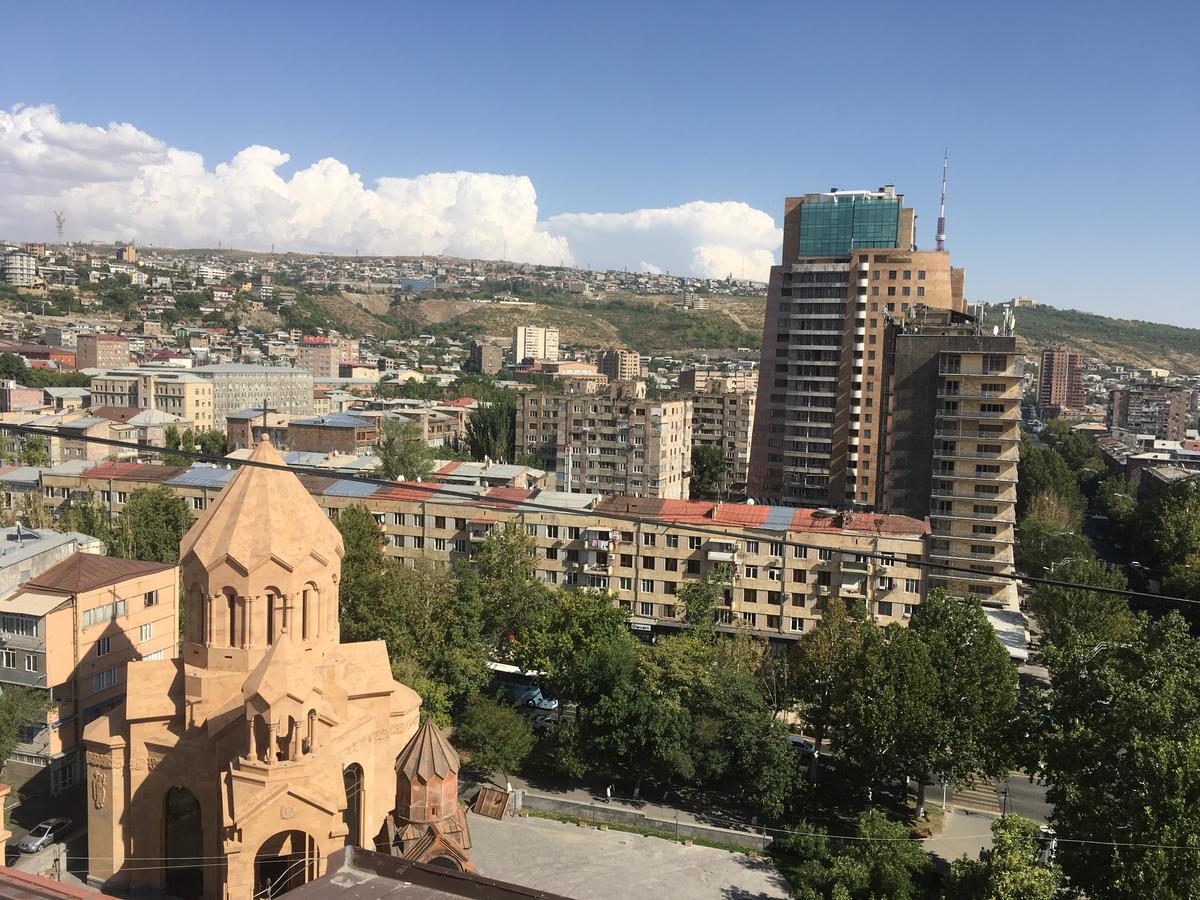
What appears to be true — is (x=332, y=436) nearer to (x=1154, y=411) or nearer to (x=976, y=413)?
(x=976, y=413)

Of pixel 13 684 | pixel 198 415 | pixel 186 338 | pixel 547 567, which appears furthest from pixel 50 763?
pixel 186 338

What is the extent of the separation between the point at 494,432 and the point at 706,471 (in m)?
19.0

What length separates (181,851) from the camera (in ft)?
68.0

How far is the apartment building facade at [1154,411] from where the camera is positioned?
13050cm

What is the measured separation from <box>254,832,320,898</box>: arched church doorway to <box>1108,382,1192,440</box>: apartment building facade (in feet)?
445

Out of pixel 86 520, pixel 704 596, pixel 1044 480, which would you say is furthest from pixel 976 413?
pixel 86 520

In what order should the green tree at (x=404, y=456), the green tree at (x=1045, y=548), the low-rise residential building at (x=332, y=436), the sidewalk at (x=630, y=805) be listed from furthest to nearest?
the low-rise residential building at (x=332, y=436)
the green tree at (x=404, y=456)
the green tree at (x=1045, y=548)
the sidewalk at (x=630, y=805)

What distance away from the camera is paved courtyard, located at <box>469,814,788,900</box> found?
23.9 m

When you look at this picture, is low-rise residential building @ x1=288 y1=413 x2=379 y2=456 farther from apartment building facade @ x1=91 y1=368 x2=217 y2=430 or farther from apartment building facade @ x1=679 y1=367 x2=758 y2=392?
apartment building facade @ x1=679 y1=367 x2=758 y2=392

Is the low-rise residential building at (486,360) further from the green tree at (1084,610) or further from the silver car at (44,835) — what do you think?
the silver car at (44,835)

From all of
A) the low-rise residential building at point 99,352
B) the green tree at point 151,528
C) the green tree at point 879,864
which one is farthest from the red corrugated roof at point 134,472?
the low-rise residential building at point 99,352

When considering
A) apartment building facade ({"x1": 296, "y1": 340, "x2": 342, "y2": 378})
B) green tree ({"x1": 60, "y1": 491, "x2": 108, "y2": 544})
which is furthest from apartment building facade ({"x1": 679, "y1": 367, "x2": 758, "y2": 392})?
green tree ({"x1": 60, "y1": 491, "x2": 108, "y2": 544})

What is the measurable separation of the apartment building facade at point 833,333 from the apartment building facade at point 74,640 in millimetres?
47927

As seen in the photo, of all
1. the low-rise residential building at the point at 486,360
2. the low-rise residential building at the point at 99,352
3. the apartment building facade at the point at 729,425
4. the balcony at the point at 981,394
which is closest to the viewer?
the balcony at the point at 981,394
